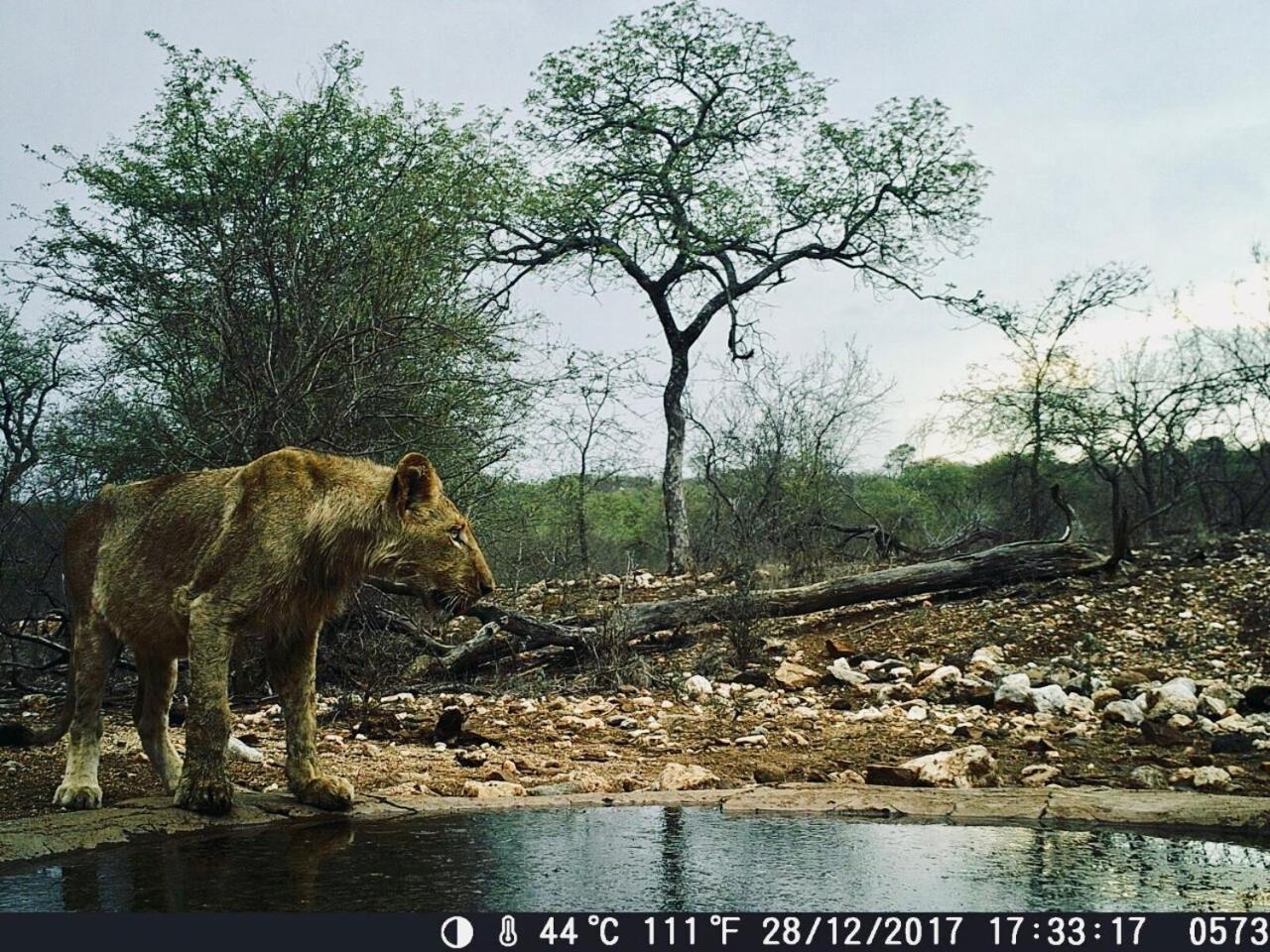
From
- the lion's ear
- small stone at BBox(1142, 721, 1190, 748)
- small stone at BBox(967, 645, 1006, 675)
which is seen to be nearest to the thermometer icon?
the lion's ear

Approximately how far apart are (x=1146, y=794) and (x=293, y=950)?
4.11 m

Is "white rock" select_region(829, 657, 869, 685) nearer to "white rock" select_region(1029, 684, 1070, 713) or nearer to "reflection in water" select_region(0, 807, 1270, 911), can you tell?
"white rock" select_region(1029, 684, 1070, 713)

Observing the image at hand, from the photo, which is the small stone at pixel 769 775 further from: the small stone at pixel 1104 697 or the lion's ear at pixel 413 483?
the small stone at pixel 1104 697

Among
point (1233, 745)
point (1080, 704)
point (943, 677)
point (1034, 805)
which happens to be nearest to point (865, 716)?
point (943, 677)

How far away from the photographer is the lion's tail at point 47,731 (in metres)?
6.33

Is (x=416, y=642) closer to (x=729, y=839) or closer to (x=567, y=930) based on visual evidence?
(x=729, y=839)

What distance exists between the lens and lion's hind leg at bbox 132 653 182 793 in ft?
20.4

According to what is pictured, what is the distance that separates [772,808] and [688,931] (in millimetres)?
2171

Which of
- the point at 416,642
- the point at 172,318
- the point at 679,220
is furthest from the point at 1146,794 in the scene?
the point at 679,220

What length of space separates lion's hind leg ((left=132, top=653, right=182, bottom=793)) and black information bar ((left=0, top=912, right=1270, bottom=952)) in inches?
98.7

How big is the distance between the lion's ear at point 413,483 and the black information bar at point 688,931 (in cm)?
256

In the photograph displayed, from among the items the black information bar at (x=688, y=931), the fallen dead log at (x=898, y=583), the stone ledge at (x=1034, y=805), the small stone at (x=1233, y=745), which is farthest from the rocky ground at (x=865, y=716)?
the black information bar at (x=688, y=931)

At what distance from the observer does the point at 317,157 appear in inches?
481

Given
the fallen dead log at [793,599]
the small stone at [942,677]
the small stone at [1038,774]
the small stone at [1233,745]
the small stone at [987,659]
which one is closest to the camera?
the small stone at [1038,774]
